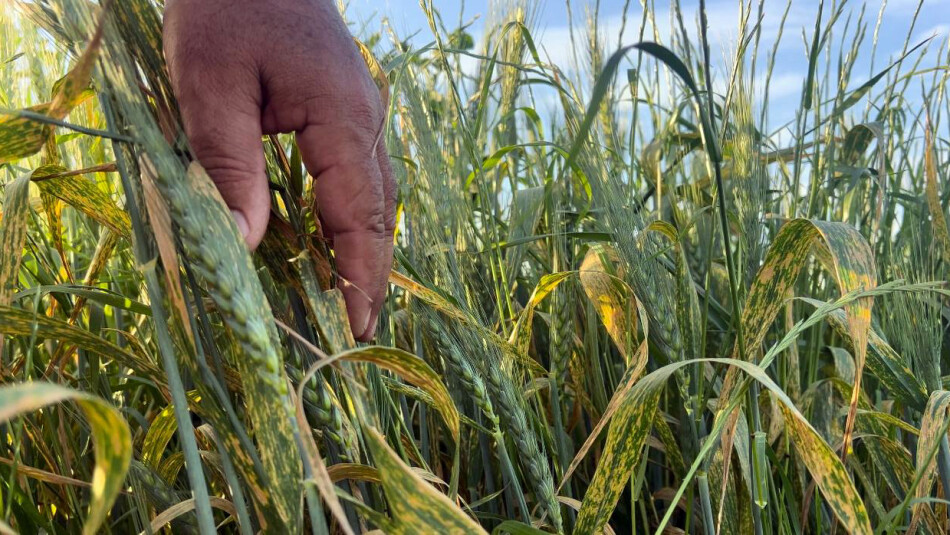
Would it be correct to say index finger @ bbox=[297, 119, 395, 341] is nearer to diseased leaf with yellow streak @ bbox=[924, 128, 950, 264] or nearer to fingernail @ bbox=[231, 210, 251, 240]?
fingernail @ bbox=[231, 210, 251, 240]

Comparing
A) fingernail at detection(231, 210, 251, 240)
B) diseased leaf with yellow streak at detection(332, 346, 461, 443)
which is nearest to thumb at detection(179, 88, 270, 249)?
fingernail at detection(231, 210, 251, 240)

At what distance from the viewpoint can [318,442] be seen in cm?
73

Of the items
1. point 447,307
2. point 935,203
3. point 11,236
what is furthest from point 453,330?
point 935,203

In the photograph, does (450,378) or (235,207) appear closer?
(235,207)

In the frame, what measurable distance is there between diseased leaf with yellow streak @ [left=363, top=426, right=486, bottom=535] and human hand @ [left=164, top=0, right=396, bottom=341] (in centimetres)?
20

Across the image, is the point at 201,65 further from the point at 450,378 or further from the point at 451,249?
the point at 450,378

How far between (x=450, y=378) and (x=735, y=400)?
0.39 meters

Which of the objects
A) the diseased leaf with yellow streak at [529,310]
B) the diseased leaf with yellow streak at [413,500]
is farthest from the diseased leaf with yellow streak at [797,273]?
the diseased leaf with yellow streak at [413,500]

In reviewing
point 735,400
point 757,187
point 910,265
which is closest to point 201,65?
point 735,400

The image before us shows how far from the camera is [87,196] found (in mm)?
616

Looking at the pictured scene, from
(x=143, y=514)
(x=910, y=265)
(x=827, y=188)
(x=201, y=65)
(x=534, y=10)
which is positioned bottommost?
(x=143, y=514)

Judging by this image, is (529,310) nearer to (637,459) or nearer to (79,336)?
(637,459)

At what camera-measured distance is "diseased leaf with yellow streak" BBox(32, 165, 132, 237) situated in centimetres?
61

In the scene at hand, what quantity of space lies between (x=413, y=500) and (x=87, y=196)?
16.2 inches
